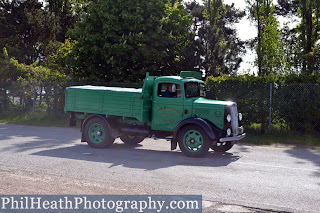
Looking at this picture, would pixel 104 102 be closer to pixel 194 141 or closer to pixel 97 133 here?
pixel 97 133

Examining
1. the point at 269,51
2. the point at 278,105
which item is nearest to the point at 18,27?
the point at 269,51

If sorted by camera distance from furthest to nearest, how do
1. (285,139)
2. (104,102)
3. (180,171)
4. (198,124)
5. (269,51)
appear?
(269,51) < (285,139) < (104,102) < (198,124) < (180,171)

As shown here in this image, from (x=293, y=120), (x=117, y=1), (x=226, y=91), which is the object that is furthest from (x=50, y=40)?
(x=293, y=120)

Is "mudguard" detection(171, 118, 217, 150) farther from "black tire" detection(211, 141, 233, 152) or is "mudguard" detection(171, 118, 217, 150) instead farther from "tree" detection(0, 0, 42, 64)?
"tree" detection(0, 0, 42, 64)

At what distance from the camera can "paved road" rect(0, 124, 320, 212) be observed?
21.6 feet

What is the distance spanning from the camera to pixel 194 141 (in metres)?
10.4

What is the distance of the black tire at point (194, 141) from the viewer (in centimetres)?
1023

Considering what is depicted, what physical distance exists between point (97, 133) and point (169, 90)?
2747mm

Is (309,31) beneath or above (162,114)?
above

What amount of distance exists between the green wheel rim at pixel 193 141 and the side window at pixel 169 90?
4.05 ft

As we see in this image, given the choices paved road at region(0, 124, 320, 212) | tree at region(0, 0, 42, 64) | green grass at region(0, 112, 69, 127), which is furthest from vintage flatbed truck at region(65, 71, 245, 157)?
tree at region(0, 0, 42, 64)

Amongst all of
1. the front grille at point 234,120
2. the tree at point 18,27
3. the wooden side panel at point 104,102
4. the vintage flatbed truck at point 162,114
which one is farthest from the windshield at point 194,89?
the tree at point 18,27

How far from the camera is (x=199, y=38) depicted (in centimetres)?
2216

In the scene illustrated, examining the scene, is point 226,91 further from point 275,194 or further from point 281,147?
point 275,194
